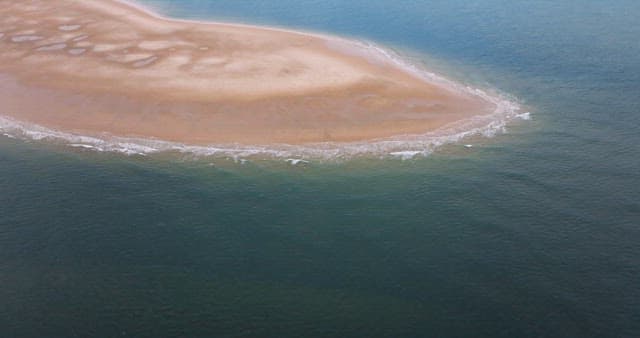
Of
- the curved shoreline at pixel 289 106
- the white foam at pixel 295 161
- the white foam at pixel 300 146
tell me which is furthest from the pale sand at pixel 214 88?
the white foam at pixel 295 161

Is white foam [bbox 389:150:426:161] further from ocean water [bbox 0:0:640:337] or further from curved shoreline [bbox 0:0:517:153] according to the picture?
curved shoreline [bbox 0:0:517:153]

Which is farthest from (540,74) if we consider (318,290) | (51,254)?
(51,254)

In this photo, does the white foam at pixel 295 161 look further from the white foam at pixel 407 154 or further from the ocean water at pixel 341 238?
the white foam at pixel 407 154

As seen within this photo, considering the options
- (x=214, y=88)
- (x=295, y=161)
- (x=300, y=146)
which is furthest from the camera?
(x=214, y=88)

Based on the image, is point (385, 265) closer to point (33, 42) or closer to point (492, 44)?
point (492, 44)

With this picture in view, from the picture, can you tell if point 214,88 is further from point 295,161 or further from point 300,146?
point 295,161

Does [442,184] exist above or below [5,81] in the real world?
below

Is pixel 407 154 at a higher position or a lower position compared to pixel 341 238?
higher

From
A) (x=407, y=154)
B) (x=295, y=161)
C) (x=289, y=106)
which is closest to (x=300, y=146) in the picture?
(x=295, y=161)
